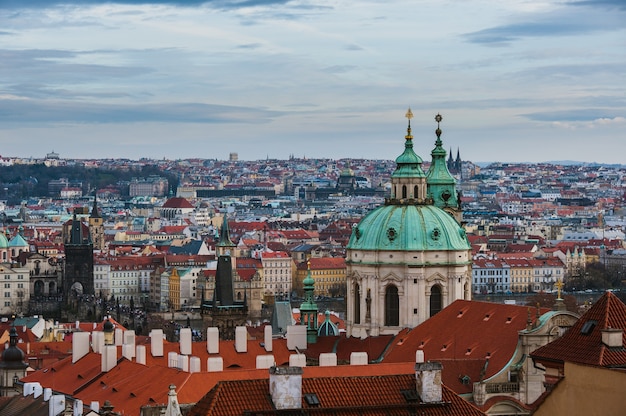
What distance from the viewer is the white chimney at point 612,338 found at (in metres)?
20.9

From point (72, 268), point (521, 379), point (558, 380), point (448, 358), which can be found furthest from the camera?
point (72, 268)

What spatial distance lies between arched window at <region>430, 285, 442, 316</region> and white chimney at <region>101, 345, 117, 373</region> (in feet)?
31.5

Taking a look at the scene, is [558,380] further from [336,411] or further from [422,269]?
[422,269]

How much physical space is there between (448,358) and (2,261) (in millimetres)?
87861

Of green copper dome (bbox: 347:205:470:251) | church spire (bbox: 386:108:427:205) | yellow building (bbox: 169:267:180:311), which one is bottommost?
yellow building (bbox: 169:267:180:311)

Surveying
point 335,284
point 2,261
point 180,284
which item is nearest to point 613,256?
point 335,284

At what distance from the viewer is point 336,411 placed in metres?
23.8

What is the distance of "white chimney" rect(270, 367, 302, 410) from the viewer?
77.5 ft

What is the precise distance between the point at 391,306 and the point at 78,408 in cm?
1475

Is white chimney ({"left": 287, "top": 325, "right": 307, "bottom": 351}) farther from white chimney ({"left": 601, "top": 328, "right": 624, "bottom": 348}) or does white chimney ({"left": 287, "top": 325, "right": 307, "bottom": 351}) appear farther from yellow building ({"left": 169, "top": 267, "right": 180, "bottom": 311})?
yellow building ({"left": 169, "top": 267, "right": 180, "bottom": 311})

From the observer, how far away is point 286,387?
77.7ft

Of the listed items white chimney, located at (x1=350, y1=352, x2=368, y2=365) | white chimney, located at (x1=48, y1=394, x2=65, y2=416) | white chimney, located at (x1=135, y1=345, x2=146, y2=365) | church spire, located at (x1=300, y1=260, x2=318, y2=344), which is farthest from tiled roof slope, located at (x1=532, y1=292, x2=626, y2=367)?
church spire, located at (x1=300, y1=260, x2=318, y2=344)

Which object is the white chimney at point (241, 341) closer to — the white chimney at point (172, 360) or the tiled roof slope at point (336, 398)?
the white chimney at point (172, 360)

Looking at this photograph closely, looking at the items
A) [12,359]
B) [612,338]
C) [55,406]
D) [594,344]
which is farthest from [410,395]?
[12,359]
